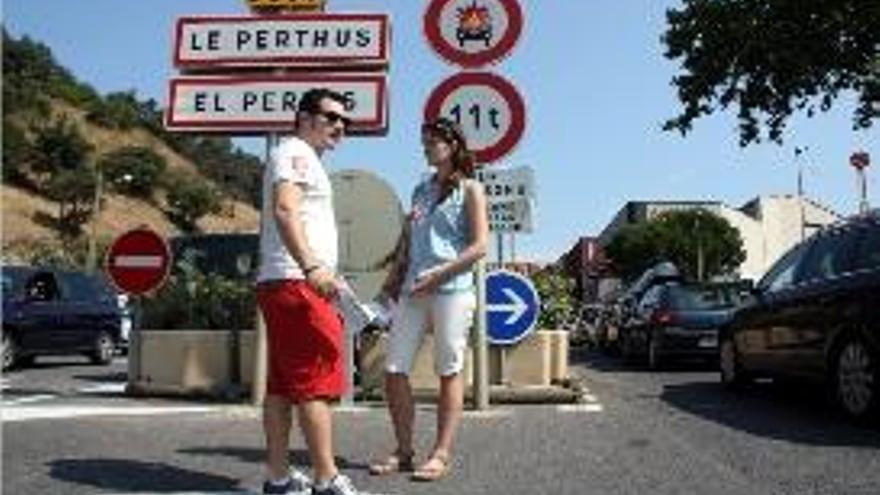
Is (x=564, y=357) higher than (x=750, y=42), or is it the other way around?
(x=750, y=42)

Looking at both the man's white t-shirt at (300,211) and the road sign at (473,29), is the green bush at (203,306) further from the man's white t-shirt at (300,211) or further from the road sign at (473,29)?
the man's white t-shirt at (300,211)

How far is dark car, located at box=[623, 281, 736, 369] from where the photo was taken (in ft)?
66.3

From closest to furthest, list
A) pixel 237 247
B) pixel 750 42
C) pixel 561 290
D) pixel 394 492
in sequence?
pixel 394 492, pixel 561 290, pixel 237 247, pixel 750 42

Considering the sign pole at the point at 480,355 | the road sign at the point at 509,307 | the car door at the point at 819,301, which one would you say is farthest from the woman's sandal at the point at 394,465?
the car door at the point at 819,301

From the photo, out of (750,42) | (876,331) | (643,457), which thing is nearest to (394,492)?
(643,457)

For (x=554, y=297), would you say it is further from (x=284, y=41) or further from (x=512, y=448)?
(x=512, y=448)

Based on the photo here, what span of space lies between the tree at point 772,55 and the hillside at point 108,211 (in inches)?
1912

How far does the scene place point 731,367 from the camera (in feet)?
48.0

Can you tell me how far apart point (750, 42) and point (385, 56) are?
20.9 m

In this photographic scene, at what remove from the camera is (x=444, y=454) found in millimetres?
7625

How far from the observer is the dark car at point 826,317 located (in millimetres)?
10758

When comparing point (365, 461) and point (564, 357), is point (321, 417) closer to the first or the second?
point (365, 461)

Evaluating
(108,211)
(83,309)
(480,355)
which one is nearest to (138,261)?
(480,355)

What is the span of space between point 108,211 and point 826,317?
4114 inches
